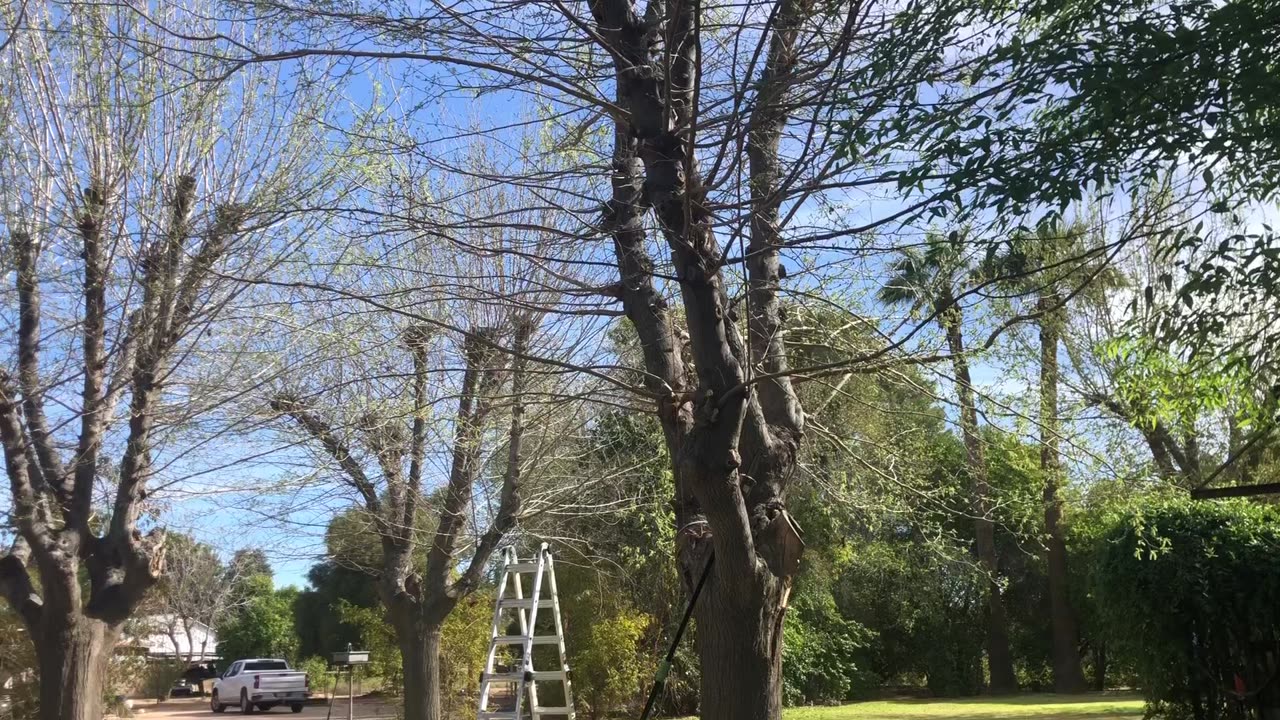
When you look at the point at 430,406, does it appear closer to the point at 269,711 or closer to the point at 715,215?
the point at 715,215

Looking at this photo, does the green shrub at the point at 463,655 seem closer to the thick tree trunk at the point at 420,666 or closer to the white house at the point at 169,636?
the thick tree trunk at the point at 420,666

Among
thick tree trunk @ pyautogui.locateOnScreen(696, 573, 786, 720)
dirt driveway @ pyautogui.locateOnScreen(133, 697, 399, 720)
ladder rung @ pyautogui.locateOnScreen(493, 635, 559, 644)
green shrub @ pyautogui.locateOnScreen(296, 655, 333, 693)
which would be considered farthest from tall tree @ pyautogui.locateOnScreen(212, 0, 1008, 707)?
green shrub @ pyautogui.locateOnScreen(296, 655, 333, 693)

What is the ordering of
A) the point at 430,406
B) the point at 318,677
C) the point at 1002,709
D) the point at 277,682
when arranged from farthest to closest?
the point at 318,677
the point at 277,682
the point at 1002,709
the point at 430,406

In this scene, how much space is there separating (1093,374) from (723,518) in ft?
40.9

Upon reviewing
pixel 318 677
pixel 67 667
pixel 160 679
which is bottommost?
pixel 318 677

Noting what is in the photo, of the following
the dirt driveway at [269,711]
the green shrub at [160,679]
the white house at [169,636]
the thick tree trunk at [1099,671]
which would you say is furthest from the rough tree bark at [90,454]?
the green shrub at [160,679]

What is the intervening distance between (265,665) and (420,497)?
77.4 feet

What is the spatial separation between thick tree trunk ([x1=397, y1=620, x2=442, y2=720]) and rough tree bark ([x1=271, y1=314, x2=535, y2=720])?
1cm

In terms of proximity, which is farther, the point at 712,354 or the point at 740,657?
the point at 712,354

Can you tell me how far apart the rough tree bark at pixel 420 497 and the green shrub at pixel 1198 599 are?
5.86 metres

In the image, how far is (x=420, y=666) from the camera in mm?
13594

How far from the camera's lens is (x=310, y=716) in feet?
99.3

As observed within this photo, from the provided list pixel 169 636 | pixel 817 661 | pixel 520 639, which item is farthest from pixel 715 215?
pixel 169 636

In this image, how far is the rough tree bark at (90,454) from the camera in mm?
10016
